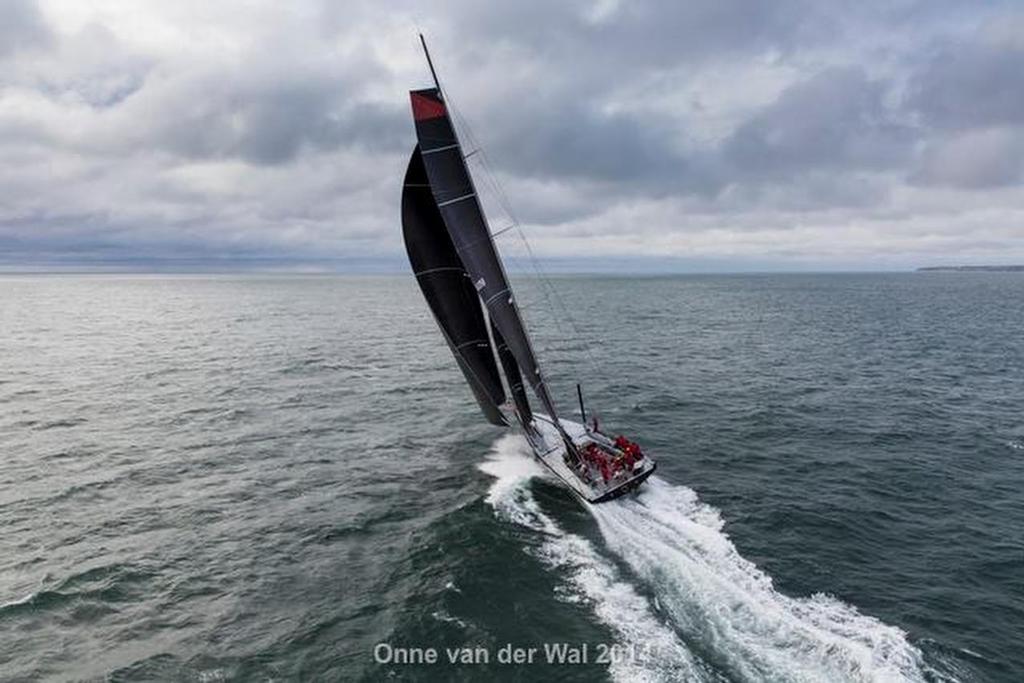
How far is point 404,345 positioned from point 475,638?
2555 inches

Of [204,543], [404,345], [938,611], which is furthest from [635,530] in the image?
[404,345]

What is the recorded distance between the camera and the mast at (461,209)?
86.9ft

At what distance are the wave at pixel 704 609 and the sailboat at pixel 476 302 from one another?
Result: 2504 mm

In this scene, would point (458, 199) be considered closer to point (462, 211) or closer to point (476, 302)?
point (462, 211)

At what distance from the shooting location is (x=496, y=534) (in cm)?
2495

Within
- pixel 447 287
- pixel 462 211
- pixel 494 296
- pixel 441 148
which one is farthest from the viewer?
pixel 447 287

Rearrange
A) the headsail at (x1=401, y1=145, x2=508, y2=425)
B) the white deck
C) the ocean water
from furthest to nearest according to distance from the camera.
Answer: the headsail at (x1=401, y1=145, x2=508, y2=425)
the white deck
the ocean water

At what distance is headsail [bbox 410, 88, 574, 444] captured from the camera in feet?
86.9

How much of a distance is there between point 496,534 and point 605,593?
5799mm

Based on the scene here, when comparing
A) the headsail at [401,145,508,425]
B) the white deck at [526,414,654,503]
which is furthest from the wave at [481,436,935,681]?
the headsail at [401,145,508,425]

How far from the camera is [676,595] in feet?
66.3

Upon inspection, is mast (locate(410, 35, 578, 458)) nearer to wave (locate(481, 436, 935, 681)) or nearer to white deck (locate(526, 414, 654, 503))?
white deck (locate(526, 414, 654, 503))

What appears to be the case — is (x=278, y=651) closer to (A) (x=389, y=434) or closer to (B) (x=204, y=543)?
(B) (x=204, y=543)

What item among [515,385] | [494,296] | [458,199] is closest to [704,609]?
[494,296]
